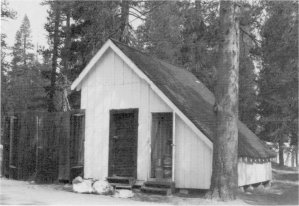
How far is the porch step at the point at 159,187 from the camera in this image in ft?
44.9

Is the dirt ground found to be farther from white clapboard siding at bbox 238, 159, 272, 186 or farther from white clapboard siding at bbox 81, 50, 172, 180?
white clapboard siding at bbox 81, 50, 172, 180

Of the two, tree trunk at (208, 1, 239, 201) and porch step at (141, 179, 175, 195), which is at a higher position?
tree trunk at (208, 1, 239, 201)

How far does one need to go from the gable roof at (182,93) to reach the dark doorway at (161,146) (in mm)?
953

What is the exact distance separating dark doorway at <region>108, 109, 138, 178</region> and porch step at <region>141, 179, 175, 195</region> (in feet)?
4.13

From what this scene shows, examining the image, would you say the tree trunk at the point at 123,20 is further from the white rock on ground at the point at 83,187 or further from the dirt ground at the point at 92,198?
the white rock on ground at the point at 83,187

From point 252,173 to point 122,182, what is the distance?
4917mm

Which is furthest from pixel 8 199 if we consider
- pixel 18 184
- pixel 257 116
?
pixel 257 116

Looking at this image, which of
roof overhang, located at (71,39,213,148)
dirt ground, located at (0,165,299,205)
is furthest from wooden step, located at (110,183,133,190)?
roof overhang, located at (71,39,213,148)

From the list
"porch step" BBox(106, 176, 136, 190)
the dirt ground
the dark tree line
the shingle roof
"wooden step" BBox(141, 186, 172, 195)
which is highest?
the dark tree line

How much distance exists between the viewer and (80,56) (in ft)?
101

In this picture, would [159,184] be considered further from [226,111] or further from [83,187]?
[226,111]

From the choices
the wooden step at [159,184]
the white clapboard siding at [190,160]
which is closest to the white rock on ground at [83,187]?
the wooden step at [159,184]

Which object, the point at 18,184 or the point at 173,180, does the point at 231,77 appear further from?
the point at 18,184

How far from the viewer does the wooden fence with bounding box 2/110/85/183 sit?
1656cm
